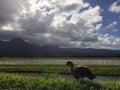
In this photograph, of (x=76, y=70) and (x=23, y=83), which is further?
(x=76, y=70)

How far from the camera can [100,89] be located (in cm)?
1547

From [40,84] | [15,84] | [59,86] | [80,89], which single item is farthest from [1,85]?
[80,89]

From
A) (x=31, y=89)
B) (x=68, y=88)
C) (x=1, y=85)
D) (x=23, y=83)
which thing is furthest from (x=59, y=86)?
(x=1, y=85)

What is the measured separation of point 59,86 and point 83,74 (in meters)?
3.17

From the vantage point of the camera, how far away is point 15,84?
17.9m

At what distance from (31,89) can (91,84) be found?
3825 millimetres

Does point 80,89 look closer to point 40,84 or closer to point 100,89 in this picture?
point 100,89

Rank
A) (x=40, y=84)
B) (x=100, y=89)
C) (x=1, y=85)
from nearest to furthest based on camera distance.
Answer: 1. (x=100, y=89)
2. (x=40, y=84)
3. (x=1, y=85)

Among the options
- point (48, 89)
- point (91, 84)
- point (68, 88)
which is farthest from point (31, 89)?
point (91, 84)

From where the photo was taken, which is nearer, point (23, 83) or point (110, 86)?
point (110, 86)

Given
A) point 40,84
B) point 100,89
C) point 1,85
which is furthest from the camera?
point 1,85

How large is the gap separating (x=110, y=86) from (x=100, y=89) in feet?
3.64

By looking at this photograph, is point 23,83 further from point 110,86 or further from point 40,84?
point 110,86

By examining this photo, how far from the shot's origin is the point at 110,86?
16312mm
